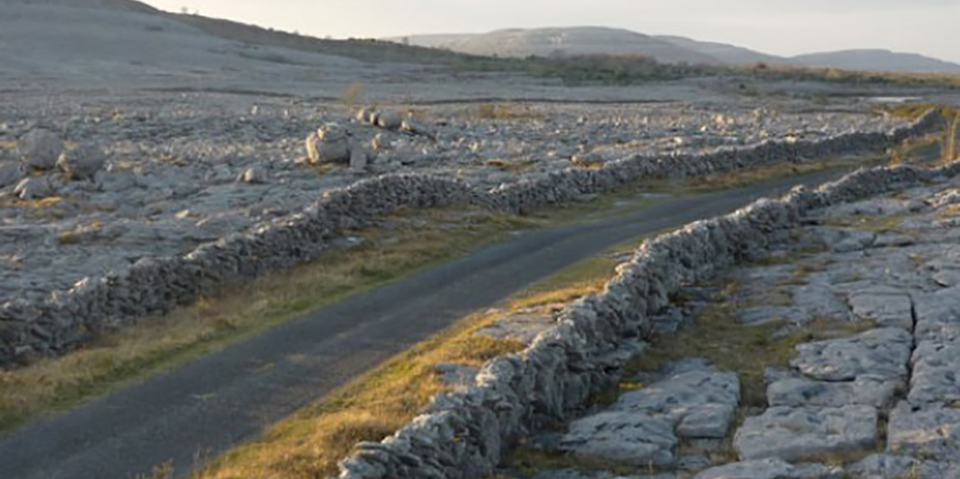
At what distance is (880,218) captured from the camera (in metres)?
33.4

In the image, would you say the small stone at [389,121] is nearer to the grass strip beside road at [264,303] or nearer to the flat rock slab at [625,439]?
the grass strip beside road at [264,303]

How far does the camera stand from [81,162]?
39.8 m

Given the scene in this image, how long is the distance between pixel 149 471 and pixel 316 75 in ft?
396

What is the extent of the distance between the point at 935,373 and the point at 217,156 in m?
35.4

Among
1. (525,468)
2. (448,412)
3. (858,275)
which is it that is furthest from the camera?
(858,275)

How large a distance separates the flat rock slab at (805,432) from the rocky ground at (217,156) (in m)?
14.6

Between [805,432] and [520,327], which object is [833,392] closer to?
[805,432]

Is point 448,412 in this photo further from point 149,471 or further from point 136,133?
point 136,133

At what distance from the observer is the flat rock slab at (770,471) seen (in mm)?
12836

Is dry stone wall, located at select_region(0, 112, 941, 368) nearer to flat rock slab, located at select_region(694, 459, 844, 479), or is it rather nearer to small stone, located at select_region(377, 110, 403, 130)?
flat rock slab, located at select_region(694, 459, 844, 479)

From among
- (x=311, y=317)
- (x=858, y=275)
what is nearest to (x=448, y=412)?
(x=311, y=317)

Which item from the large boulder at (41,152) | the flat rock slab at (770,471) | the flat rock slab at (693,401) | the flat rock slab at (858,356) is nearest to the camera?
the flat rock slab at (770,471)

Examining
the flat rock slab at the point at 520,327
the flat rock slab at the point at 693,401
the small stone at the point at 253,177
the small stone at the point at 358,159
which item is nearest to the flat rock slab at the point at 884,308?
the flat rock slab at the point at 693,401

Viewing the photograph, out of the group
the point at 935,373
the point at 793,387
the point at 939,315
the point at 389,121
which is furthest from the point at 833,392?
the point at 389,121
